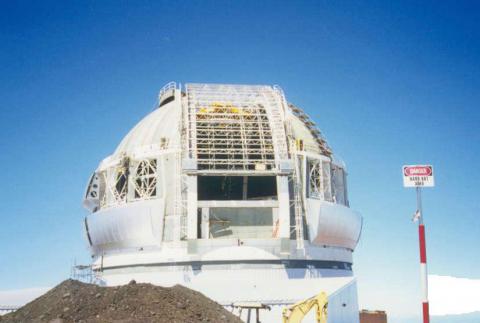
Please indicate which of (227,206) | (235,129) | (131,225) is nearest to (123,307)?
(227,206)

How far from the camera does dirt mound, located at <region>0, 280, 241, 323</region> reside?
1939cm

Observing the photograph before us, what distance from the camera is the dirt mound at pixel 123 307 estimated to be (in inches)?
763

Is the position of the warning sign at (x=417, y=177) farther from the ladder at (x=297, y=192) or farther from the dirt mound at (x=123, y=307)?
the ladder at (x=297, y=192)

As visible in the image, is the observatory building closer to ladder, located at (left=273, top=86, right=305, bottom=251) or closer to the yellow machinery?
ladder, located at (left=273, top=86, right=305, bottom=251)

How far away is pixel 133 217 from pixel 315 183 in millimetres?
15401

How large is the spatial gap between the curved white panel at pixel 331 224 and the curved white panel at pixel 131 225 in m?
12.0

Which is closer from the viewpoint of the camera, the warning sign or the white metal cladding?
the warning sign

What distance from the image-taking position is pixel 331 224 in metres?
41.7

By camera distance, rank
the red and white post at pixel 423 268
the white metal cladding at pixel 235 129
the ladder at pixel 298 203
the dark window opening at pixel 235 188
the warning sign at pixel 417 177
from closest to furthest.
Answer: the red and white post at pixel 423 268
the warning sign at pixel 417 177
the ladder at pixel 298 203
the white metal cladding at pixel 235 129
the dark window opening at pixel 235 188

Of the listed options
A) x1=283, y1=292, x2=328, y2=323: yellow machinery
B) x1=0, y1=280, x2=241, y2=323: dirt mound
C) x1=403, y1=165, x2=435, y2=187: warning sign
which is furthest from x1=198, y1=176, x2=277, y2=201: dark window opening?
x1=0, y1=280, x2=241, y2=323: dirt mound

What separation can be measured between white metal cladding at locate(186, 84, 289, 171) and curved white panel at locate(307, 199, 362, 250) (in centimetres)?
521

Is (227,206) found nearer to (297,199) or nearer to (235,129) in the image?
(297,199)

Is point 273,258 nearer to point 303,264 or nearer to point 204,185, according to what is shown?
point 303,264

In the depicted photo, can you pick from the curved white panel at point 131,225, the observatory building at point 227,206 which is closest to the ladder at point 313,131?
the observatory building at point 227,206
